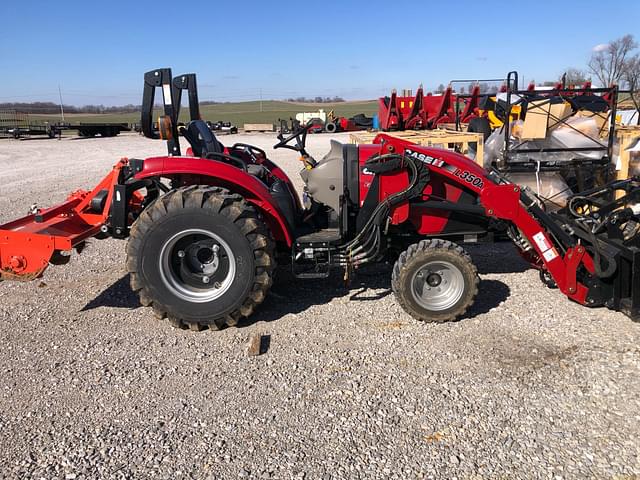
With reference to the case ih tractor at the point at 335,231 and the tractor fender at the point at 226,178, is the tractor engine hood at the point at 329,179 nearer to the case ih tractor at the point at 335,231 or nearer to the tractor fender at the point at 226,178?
Result: the case ih tractor at the point at 335,231

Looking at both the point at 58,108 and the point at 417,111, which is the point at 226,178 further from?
the point at 58,108

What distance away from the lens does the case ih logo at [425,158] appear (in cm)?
446

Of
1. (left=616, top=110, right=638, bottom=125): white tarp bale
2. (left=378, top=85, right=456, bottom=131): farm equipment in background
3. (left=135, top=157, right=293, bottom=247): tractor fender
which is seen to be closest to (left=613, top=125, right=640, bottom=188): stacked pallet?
(left=616, top=110, right=638, bottom=125): white tarp bale

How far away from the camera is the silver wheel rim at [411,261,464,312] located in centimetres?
433

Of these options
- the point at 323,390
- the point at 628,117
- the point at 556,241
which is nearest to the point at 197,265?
the point at 323,390

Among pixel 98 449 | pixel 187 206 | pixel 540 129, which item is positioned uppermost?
pixel 540 129

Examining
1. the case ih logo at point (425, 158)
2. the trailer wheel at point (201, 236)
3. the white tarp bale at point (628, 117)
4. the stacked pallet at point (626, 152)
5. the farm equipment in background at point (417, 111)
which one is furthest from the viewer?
the farm equipment in background at point (417, 111)

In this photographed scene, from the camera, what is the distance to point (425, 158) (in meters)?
4.48

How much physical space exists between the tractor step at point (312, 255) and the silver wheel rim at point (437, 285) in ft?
2.44

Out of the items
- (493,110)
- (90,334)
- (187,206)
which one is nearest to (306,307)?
(187,206)

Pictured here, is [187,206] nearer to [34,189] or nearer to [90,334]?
[90,334]

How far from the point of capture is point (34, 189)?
1148 centimetres

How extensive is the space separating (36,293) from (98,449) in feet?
9.33

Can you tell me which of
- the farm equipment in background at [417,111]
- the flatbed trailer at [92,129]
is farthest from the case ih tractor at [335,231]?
the flatbed trailer at [92,129]
